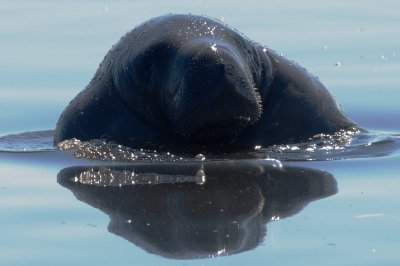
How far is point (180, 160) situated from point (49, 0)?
867 centimetres

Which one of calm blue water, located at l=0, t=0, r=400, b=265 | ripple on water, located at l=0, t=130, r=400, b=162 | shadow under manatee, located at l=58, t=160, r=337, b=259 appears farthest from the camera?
ripple on water, located at l=0, t=130, r=400, b=162

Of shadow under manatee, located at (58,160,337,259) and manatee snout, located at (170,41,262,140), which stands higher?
manatee snout, located at (170,41,262,140)

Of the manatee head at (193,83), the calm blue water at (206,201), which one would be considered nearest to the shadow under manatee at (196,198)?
the calm blue water at (206,201)

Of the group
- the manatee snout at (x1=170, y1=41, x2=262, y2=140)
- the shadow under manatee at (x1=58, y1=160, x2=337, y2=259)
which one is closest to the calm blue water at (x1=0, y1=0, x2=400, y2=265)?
the shadow under manatee at (x1=58, y1=160, x2=337, y2=259)

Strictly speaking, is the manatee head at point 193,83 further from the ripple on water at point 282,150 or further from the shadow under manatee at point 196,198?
the shadow under manatee at point 196,198

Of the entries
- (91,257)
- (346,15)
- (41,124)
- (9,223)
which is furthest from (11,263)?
(346,15)

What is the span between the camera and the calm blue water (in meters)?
6.56

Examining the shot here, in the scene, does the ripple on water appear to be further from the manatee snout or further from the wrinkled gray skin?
the manatee snout

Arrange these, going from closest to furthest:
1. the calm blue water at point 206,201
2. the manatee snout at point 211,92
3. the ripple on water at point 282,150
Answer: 1. the calm blue water at point 206,201
2. the manatee snout at point 211,92
3. the ripple on water at point 282,150

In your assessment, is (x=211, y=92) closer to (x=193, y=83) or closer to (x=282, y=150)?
(x=193, y=83)

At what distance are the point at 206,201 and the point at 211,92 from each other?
1185mm

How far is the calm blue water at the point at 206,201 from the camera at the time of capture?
6559 millimetres

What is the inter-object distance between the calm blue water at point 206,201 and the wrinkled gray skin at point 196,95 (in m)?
0.36

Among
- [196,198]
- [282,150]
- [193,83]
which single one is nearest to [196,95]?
[193,83]
